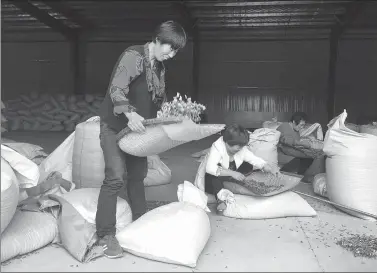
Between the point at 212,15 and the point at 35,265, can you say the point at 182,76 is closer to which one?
the point at 212,15

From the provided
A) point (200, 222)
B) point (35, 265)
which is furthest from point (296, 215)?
point (35, 265)

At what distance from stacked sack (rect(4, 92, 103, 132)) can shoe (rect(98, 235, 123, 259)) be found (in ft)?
23.0

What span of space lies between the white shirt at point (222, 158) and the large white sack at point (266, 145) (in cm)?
91

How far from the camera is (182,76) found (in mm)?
10367

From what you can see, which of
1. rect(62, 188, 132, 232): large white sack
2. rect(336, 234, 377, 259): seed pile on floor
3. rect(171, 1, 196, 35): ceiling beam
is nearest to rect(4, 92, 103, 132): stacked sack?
rect(171, 1, 196, 35): ceiling beam

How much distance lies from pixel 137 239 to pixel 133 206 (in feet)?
1.35

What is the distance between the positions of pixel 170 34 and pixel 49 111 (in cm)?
780

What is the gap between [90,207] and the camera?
2.24 metres

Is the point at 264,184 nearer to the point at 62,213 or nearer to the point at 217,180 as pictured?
the point at 217,180

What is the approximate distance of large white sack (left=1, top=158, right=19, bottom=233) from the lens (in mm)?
1823

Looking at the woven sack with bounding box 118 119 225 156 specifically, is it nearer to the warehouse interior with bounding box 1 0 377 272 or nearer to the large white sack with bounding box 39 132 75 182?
the large white sack with bounding box 39 132 75 182

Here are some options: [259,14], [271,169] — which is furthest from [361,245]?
[259,14]

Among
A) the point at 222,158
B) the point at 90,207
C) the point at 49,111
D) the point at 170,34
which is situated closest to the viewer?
the point at 170,34

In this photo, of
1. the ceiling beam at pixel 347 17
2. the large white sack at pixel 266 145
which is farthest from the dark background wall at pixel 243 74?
the large white sack at pixel 266 145
